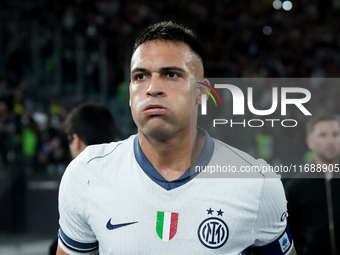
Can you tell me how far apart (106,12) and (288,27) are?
→ 19.5ft

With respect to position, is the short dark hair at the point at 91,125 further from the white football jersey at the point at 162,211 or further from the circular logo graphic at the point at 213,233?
the circular logo graphic at the point at 213,233

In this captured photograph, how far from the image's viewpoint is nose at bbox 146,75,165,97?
1.89m

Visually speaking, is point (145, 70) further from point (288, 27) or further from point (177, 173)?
point (288, 27)

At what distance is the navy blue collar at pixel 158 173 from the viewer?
78.3 inches

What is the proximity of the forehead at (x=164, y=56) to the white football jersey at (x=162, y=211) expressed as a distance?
433 mm

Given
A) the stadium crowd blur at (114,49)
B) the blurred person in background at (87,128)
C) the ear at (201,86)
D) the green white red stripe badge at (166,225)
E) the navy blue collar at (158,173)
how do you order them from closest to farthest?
1. the green white red stripe badge at (166,225)
2. the navy blue collar at (158,173)
3. the ear at (201,86)
4. the blurred person in background at (87,128)
5. the stadium crowd blur at (114,49)

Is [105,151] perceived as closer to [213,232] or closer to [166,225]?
[166,225]

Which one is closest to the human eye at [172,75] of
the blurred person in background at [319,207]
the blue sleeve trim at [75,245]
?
the blue sleeve trim at [75,245]

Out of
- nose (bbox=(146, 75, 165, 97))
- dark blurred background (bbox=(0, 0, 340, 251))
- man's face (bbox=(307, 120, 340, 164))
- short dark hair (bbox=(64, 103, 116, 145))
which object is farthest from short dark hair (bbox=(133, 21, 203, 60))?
dark blurred background (bbox=(0, 0, 340, 251))

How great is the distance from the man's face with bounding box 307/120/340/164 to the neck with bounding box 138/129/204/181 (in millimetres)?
1729

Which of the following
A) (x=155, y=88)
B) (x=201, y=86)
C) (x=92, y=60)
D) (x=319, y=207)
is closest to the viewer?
(x=155, y=88)

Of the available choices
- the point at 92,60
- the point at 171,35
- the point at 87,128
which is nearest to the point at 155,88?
the point at 171,35

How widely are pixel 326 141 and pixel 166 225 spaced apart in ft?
6.64

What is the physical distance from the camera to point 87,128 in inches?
120
